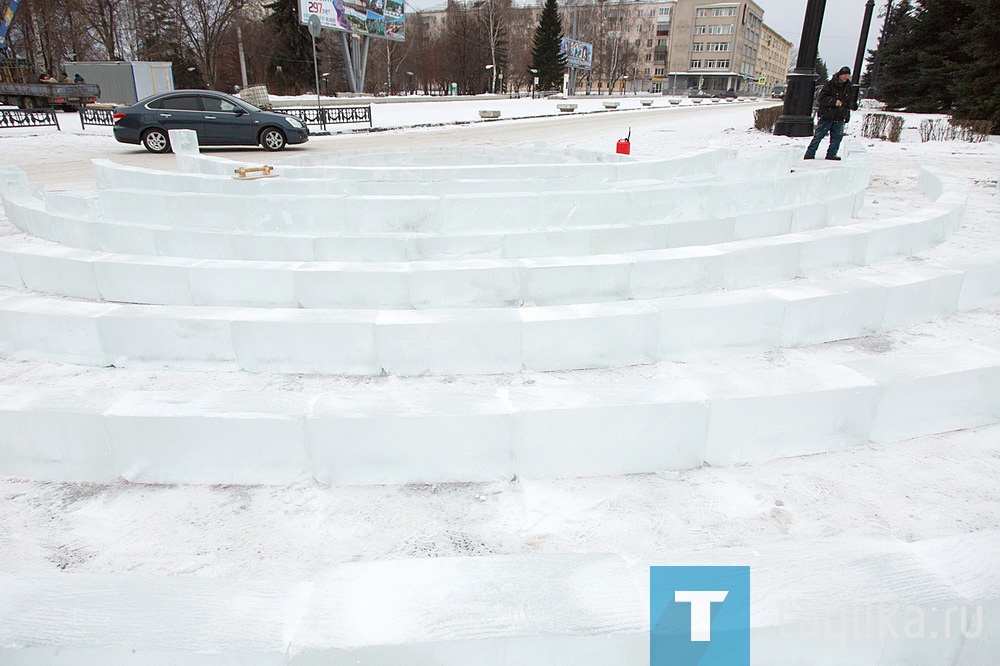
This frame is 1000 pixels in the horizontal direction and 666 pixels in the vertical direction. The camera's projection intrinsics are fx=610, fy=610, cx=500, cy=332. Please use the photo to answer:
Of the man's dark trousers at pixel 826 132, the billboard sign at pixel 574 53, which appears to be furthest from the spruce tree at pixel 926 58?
the billboard sign at pixel 574 53

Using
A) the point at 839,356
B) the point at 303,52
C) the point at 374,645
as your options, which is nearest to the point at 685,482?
the point at 374,645

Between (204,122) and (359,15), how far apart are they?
30932mm

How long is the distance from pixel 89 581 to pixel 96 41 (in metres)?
50.1

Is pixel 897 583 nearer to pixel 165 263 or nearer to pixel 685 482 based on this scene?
pixel 685 482

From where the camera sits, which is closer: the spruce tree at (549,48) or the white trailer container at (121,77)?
the white trailer container at (121,77)

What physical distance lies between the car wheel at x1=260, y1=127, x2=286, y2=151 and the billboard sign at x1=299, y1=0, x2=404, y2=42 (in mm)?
23984

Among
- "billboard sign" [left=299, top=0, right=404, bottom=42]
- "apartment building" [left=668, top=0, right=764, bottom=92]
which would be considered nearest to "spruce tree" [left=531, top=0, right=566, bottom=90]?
"billboard sign" [left=299, top=0, right=404, bottom=42]

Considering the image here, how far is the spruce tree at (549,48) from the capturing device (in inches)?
2479

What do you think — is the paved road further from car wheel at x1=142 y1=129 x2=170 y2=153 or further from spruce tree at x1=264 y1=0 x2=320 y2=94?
spruce tree at x1=264 y1=0 x2=320 y2=94

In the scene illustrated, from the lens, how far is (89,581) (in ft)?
6.16

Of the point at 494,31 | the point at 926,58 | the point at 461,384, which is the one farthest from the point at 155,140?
the point at 494,31

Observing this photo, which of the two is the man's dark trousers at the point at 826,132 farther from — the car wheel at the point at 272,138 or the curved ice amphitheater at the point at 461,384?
the car wheel at the point at 272,138

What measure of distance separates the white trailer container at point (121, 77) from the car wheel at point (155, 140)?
1915cm

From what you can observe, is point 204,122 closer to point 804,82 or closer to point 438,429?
point 804,82
